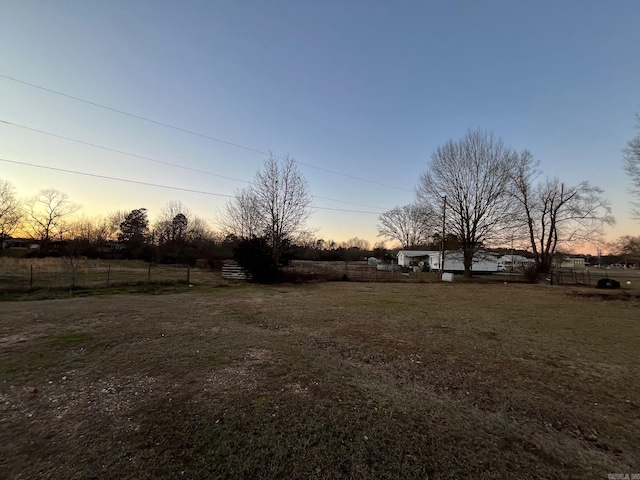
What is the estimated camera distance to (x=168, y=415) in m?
3.09

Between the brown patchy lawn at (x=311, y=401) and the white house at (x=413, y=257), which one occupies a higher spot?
the white house at (x=413, y=257)

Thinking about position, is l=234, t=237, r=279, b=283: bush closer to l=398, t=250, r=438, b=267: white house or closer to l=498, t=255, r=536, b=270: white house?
l=398, t=250, r=438, b=267: white house

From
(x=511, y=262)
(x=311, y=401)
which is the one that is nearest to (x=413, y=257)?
(x=511, y=262)

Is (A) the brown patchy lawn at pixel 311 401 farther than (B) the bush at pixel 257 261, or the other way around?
(B) the bush at pixel 257 261

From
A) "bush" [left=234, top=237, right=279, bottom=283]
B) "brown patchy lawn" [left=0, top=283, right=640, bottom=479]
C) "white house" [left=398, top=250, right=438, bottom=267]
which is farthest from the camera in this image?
"white house" [left=398, top=250, right=438, bottom=267]

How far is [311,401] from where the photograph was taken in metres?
3.48

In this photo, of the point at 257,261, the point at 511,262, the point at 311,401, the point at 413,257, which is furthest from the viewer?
the point at 413,257

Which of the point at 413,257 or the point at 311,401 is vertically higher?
the point at 413,257

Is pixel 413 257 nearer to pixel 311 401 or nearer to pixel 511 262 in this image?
pixel 511 262

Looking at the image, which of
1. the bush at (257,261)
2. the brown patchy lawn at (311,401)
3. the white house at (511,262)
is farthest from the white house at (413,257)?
the brown patchy lawn at (311,401)

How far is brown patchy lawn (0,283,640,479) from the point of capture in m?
2.43

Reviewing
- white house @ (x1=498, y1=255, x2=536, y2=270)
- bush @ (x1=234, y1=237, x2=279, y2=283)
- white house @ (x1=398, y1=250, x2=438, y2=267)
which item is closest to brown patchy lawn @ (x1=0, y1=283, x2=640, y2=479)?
bush @ (x1=234, y1=237, x2=279, y2=283)

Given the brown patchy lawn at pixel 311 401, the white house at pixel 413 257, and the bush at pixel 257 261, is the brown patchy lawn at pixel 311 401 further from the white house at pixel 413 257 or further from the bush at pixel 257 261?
the white house at pixel 413 257

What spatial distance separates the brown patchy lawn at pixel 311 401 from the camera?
2.43m
